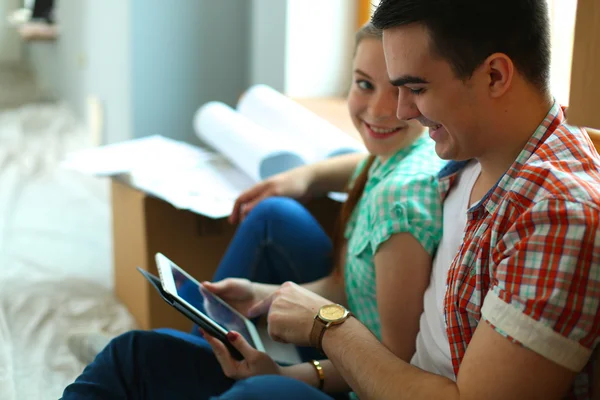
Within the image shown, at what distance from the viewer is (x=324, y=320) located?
85cm

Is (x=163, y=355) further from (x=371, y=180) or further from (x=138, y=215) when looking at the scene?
(x=138, y=215)

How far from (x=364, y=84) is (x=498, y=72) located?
41 cm

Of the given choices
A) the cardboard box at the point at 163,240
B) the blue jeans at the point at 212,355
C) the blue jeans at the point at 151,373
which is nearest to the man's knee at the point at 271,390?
the blue jeans at the point at 212,355

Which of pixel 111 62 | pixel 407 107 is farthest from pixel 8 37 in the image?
pixel 407 107

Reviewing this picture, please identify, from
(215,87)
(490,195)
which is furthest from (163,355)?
(215,87)

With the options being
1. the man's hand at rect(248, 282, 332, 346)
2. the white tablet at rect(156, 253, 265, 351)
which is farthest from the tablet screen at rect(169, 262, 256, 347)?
the man's hand at rect(248, 282, 332, 346)

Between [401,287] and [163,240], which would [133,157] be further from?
[401,287]

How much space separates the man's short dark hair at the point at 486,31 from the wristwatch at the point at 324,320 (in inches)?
12.1

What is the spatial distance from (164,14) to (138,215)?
1078 mm

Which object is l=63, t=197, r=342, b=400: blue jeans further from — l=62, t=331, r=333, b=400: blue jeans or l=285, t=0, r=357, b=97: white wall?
l=285, t=0, r=357, b=97: white wall

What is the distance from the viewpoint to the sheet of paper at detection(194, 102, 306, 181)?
148 cm

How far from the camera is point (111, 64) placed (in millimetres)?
2627

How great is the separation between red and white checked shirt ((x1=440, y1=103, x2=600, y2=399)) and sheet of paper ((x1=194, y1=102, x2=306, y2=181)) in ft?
A: 2.64

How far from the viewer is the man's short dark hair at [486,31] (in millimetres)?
678
